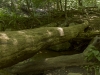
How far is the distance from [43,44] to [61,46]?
3.23m

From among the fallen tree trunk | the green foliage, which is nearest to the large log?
the fallen tree trunk

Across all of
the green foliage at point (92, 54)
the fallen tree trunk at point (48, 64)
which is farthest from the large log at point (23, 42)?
the green foliage at point (92, 54)

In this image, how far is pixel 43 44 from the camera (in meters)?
4.66

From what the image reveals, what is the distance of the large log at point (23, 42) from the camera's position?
3.53 metres

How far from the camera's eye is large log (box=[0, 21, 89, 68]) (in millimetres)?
3532

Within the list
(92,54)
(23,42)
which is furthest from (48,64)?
(23,42)

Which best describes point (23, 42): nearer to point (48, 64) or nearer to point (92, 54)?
point (48, 64)

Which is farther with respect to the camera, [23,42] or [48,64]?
[48,64]

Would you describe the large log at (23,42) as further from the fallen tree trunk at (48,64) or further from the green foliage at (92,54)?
the green foliage at (92,54)

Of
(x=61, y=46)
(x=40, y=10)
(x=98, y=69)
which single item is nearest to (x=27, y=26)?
(x=61, y=46)

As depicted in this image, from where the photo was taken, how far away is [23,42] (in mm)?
3939

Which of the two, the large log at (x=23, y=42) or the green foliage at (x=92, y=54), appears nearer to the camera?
the large log at (x=23, y=42)

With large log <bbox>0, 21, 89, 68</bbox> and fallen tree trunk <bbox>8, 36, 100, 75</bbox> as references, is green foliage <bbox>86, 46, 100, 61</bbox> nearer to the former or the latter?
fallen tree trunk <bbox>8, 36, 100, 75</bbox>

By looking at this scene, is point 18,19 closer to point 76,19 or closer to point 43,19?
point 43,19
